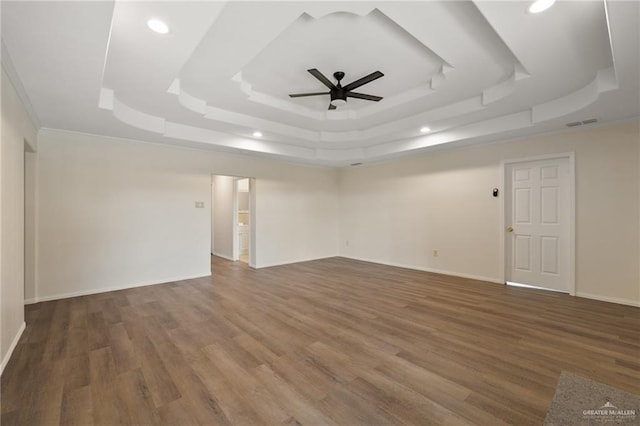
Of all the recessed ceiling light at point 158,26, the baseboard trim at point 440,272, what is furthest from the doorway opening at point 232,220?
the recessed ceiling light at point 158,26

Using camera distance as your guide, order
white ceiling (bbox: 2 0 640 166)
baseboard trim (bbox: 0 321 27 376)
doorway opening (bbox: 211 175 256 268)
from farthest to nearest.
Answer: doorway opening (bbox: 211 175 256 268) → baseboard trim (bbox: 0 321 27 376) → white ceiling (bbox: 2 0 640 166)

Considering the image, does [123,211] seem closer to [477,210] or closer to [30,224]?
[30,224]

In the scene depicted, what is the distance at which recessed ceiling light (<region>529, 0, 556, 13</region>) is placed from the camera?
1872 mm

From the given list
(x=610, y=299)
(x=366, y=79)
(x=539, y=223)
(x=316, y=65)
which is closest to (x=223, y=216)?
(x=316, y=65)

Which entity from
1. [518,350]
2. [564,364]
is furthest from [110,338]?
[564,364]

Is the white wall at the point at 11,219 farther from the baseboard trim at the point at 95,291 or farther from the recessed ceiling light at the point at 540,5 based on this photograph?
the recessed ceiling light at the point at 540,5

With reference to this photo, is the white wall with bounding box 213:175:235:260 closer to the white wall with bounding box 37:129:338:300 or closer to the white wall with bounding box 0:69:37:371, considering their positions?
the white wall with bounding box 37:129:338:300

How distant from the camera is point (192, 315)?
135 inches

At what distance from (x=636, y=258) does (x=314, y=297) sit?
435 cm

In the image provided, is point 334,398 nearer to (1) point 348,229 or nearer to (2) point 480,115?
(2) point 480,115

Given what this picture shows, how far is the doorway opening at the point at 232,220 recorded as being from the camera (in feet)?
20.8

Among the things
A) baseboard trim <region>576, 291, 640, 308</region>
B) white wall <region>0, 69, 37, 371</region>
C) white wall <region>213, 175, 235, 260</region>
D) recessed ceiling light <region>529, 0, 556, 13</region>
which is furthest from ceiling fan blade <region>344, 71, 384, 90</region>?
white wall <region>213, 175, 235, 260</region>

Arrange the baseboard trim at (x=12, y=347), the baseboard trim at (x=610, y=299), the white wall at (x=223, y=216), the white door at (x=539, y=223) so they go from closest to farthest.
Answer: the baseboard trim at (x=12, y=347), the baseboard trim at (x=610, y=299), the white door at (x=539, y=223), the white wall at (x=223, y=216)

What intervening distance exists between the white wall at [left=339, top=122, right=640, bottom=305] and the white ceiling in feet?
1.40
